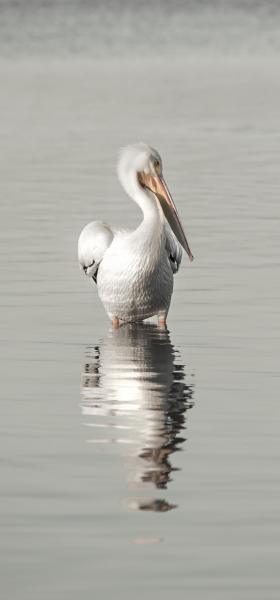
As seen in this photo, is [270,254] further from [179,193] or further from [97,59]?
[97,59]

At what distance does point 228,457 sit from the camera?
6609mm

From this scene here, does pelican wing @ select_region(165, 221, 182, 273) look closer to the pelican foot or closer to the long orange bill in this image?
the long orange bill

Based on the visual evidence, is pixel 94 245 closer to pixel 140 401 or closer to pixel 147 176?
pixel 147 176

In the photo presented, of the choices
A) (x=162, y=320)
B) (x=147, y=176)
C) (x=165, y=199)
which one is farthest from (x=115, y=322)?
(x=147, y=176)

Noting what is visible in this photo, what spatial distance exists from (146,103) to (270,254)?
14.4 meters

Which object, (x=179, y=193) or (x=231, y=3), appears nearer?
(x=179, y=193)

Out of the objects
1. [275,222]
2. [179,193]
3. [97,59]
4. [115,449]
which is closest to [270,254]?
[275,222]

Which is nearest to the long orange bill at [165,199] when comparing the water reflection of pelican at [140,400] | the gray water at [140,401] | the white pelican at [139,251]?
the white pelican at [139,251]

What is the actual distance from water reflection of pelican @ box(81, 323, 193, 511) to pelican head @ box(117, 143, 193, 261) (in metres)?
0.76

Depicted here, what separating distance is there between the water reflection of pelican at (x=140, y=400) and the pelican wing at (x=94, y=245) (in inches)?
21.1

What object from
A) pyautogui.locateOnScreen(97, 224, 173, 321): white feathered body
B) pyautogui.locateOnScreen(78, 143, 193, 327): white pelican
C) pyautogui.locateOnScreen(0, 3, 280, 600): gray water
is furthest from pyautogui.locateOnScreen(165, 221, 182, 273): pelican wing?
pyautogui.locateOnScreen(97, 224, 173, 321): white feathered body

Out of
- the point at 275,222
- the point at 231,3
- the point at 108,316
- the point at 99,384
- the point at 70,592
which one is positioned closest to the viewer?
the point at 70,592

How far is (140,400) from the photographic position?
7.68 m

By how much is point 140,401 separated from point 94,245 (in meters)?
2.55
